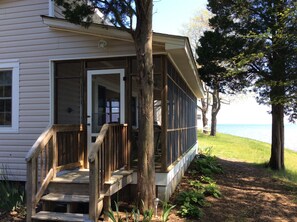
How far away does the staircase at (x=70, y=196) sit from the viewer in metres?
4.93

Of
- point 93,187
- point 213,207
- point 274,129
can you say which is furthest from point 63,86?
point 274,129

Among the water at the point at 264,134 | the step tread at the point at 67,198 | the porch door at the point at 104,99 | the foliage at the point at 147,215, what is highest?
the porch door at the point at 104,99

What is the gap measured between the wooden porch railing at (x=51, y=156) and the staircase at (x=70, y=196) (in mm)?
166

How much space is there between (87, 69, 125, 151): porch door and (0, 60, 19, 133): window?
2.03m

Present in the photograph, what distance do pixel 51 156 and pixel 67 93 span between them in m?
Answer: 2.61

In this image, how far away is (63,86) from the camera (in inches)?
302

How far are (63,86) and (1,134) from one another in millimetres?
1936

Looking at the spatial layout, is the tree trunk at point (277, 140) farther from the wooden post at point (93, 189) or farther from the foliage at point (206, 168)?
the wooden post at point (93, 189)

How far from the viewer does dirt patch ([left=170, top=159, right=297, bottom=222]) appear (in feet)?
19.4

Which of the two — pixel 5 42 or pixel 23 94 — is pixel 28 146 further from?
pixel 5 42

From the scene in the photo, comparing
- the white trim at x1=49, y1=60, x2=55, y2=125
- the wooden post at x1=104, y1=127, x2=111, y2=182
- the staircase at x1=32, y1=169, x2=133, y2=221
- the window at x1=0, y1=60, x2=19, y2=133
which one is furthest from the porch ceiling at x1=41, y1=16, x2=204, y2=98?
the staircase at x1=32, y1=169, x2=133, y2=221

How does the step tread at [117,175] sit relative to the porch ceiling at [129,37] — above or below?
below

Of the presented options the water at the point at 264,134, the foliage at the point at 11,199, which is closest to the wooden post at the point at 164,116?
the foliage at the point at 11,199

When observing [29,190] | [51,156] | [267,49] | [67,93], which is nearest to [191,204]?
[51,156]
